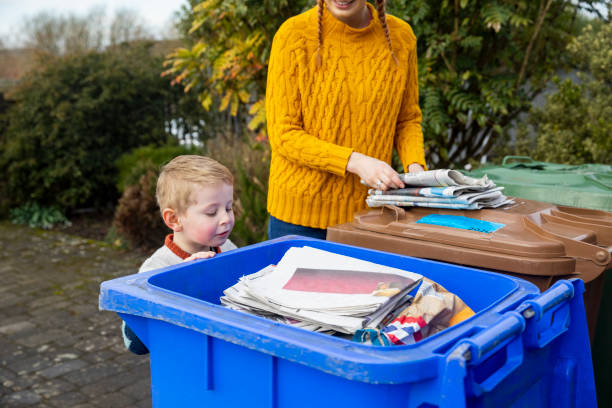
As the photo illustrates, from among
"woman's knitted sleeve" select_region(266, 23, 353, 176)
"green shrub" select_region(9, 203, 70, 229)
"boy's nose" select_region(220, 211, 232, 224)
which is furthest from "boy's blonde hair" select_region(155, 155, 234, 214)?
"green shrub" select_region(9, 203, 70, 229)

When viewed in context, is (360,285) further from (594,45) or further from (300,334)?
(594,45)

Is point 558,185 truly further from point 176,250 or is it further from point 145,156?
point 145,156

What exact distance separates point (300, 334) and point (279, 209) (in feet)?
4.61

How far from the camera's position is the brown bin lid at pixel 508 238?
167 centimetres

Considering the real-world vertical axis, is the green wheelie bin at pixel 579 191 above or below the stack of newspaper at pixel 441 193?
below

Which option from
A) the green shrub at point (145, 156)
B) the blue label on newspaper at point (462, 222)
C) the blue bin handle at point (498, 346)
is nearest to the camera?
the blue bin handle at point (498, 346)

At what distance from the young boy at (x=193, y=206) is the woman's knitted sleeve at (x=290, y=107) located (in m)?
0.40

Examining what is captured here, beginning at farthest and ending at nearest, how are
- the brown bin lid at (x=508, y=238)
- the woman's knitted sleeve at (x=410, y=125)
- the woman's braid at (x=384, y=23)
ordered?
the woman's knitted sleeve at (x=410, y=125) < the woman's braid at (x=384, y=23) < the brown bin lid at (x=508, y=238)

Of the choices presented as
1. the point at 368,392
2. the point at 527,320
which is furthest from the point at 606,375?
the point at 368,392

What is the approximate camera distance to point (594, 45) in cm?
508

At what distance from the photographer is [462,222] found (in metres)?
1.90

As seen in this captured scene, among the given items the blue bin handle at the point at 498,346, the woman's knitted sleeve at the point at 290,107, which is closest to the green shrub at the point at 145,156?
the woman's knitted sleeve at the point at 290,107

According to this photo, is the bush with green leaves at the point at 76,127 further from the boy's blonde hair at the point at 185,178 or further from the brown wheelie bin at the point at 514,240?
the brown wheelie bin at the point at 514,240

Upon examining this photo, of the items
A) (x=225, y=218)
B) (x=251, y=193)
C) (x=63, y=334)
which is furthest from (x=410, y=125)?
(x=63, y=334)
